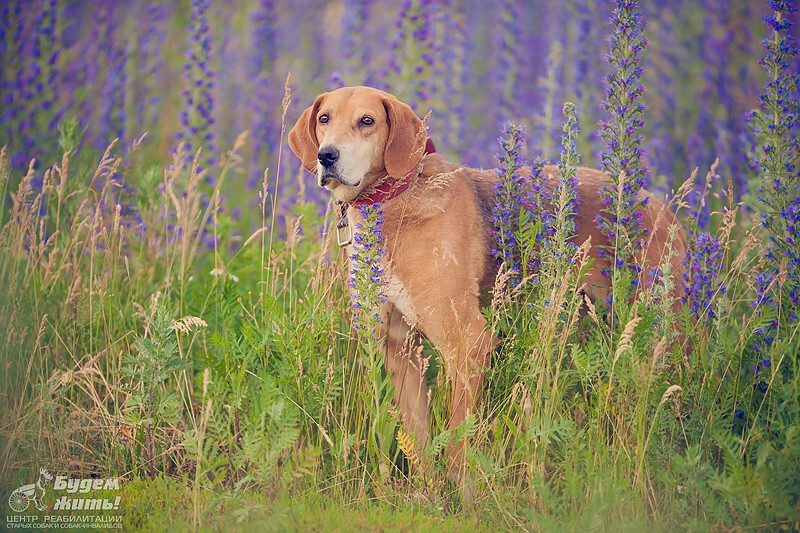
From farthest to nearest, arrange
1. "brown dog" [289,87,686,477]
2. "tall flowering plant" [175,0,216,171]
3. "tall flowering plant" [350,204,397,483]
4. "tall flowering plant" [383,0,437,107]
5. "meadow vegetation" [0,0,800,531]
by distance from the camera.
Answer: "tall flowering plant" [383,0,437,107], "tall flowering plant" [175,0,216,171], "brown dog" [289,87,686,477], "tall flowering plant" [350,204,397,483], "meadow vegetation" [0,0,800,531]

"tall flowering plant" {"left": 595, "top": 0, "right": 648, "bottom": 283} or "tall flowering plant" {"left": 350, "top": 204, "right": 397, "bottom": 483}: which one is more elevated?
"tall flowering plant" {"left": 595, "top": 0, "right": 648, "bottom": 283}

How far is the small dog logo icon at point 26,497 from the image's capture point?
3.50m

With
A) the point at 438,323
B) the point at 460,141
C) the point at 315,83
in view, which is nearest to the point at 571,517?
the point at 438,323

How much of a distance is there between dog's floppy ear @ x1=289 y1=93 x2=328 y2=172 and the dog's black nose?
1.45 feet

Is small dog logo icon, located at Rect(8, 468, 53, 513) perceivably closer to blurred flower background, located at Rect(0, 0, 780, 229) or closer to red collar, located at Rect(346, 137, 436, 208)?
red collar, located at Rect(346, 137, 436, 208)

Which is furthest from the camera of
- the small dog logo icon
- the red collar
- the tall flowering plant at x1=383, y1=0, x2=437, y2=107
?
the tall flowering plant at x1=383, y1=0, x2=437, y2=107

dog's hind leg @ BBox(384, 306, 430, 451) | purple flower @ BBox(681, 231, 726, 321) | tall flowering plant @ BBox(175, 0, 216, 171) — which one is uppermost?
tall flowering plant @ BBox(175, 0, 216, 171)

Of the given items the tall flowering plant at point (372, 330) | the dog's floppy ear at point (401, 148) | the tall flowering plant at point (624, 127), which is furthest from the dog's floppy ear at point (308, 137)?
the tall flowering plant at point (624, 127)

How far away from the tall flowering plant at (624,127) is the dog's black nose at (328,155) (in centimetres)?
130

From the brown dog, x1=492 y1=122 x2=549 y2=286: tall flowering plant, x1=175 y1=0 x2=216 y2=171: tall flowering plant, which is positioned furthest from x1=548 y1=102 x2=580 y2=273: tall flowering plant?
x1=175 y1=0 x2=216 y2=171: tall flowering plant

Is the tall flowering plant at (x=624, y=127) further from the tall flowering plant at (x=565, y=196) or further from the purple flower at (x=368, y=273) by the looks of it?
the purple flower at (x=368, y=273)

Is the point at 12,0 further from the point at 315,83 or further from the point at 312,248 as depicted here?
the point at 315,83

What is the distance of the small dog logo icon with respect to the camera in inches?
138

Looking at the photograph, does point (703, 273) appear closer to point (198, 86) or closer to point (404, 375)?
point (404, 375)
